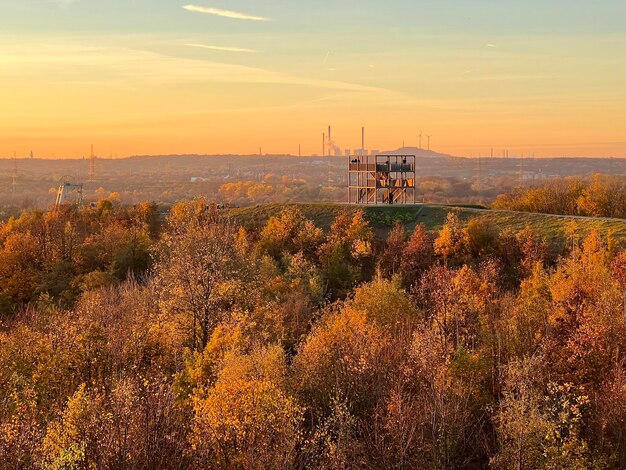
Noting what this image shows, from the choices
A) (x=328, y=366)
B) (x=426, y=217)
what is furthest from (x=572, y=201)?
(x=328, y=366)

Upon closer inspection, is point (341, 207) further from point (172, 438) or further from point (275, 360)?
point (172, 438)

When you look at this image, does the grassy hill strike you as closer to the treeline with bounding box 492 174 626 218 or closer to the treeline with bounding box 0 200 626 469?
the treeline with bounding box 0 200 626 469

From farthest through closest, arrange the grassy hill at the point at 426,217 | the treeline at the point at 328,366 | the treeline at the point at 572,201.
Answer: the treeline at the point at 572,201 < the grassy hill at the point at 426,217 < the treeline at the point at 328,366

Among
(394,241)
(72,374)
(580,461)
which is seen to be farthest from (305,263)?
(580,461)

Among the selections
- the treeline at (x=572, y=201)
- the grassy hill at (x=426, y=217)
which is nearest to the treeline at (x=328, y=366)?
the grassy hill at (x=426, y=217)

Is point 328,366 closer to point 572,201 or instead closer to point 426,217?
point 426,217

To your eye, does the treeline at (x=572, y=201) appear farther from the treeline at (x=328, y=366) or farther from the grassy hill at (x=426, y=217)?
the treeline at (x=328, y=366)

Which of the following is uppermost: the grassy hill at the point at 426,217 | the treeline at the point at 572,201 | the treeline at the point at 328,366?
the treeline at the point at 572,201
